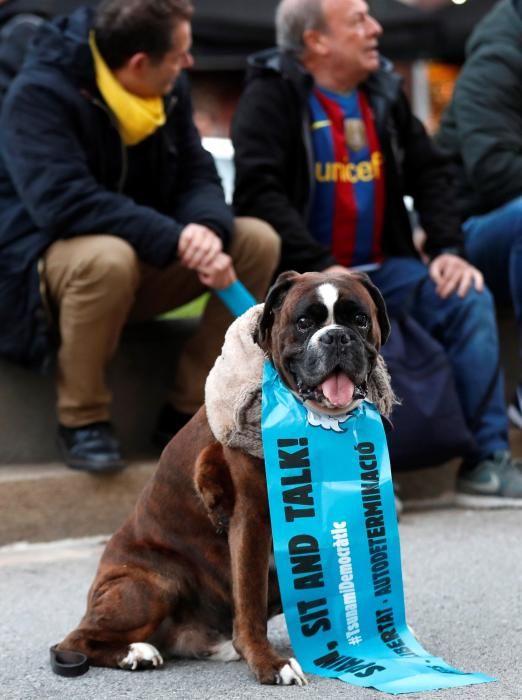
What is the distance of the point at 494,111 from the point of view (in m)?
5.54

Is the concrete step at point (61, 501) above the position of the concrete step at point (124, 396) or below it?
below

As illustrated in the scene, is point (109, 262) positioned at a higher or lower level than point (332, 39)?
lower

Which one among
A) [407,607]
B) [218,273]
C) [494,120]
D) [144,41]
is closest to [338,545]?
[407,607]

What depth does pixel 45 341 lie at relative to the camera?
4.50 meters

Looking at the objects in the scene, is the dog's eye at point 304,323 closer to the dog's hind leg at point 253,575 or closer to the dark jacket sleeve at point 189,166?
the dog's hind leg at point 253,575

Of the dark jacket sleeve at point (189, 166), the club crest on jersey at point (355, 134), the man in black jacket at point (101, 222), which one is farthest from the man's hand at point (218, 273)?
the club crest on jersey at point (355, 134)

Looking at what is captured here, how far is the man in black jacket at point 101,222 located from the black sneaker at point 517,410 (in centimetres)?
146

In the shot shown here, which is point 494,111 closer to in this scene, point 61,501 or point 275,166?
point 275,166

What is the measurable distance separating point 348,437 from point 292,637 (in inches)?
19.4

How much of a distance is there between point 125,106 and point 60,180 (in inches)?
16.1

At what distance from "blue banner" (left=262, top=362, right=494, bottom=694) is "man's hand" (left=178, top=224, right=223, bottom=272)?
1554 mm

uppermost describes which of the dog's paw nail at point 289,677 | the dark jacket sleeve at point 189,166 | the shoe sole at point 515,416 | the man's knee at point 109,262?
the dark jacket sleeve at point 189,166

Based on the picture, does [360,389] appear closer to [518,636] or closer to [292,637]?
[292,637]

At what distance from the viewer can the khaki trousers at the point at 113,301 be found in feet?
14.5
